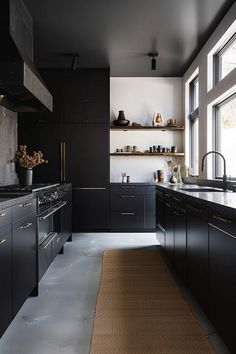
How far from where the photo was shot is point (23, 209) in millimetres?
2385

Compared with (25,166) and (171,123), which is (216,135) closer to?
(171,123)

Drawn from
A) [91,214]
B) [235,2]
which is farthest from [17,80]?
[91,214]

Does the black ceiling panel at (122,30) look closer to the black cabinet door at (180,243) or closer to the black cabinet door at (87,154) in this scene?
the black cabinet door at (87,154)

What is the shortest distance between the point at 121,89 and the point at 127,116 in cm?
51

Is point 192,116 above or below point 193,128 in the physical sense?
above

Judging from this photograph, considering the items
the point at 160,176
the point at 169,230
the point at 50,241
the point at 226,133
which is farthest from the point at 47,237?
the point at 160,176

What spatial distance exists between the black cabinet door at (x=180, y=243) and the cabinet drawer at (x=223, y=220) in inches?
31.3

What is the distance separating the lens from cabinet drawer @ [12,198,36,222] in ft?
7.07

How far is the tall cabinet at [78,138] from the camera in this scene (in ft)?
18.2

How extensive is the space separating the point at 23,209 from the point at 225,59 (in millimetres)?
3205

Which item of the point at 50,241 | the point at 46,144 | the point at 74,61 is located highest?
the point at 74,61

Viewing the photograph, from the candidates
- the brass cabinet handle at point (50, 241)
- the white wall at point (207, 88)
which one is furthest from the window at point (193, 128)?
the brass cabinet handle at point (50, 241)

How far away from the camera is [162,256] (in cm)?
409

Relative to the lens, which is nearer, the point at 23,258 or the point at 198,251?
the point at 198,251
